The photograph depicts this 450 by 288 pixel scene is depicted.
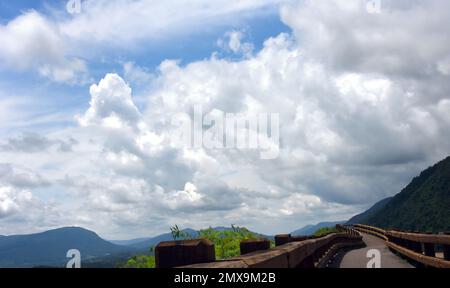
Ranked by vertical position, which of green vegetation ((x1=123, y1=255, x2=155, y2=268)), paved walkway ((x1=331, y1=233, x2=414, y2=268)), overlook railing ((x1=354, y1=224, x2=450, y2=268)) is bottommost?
paved walkway ((x1=331, y1=233, x2=414, y2=268))

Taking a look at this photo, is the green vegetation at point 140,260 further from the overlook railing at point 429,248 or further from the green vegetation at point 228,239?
the overlook railing at point 429,248

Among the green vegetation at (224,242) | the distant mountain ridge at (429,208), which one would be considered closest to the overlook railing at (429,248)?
the green vegetation at (224,242)

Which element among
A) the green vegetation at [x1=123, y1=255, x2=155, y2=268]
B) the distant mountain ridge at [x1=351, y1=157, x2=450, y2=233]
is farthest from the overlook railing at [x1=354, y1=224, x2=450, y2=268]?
the distant mountain ridge at [x1=351, y1=157, x2=450, y2=233]

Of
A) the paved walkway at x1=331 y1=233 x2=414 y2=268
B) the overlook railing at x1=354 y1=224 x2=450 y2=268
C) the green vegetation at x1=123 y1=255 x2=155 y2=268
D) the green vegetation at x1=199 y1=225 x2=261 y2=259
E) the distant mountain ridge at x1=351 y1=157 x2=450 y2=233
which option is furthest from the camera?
the distant mountain ridge at x1=351 y1=157 x2=450 y2=233

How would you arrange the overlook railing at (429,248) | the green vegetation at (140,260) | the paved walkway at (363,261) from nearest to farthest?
the overlook railing at (429,248), the paved walkway at (363,261), the green vegetation at (140,260)

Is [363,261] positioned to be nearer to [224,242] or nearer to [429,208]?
[224,242]

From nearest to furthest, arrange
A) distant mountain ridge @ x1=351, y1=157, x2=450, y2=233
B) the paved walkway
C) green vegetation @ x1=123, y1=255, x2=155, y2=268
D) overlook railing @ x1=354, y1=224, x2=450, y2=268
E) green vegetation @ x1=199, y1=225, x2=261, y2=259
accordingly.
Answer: overlook railing @ x1=354, y1=224, x2=450, y2=268 < the paved walkway < green vegetation @ x1=123, y1=255, x2=155, y2=268 < green vegetation @ x1=199, y1=225, x2=261, y2=259 < distant mountain ridge @ x1=351, y1=157, x2=450, y2=233

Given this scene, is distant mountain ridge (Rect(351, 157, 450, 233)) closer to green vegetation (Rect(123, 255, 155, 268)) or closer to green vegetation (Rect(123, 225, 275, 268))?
green vegetation (Rect(123, 225, 275, 268))

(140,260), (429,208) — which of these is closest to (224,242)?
(140,260)
